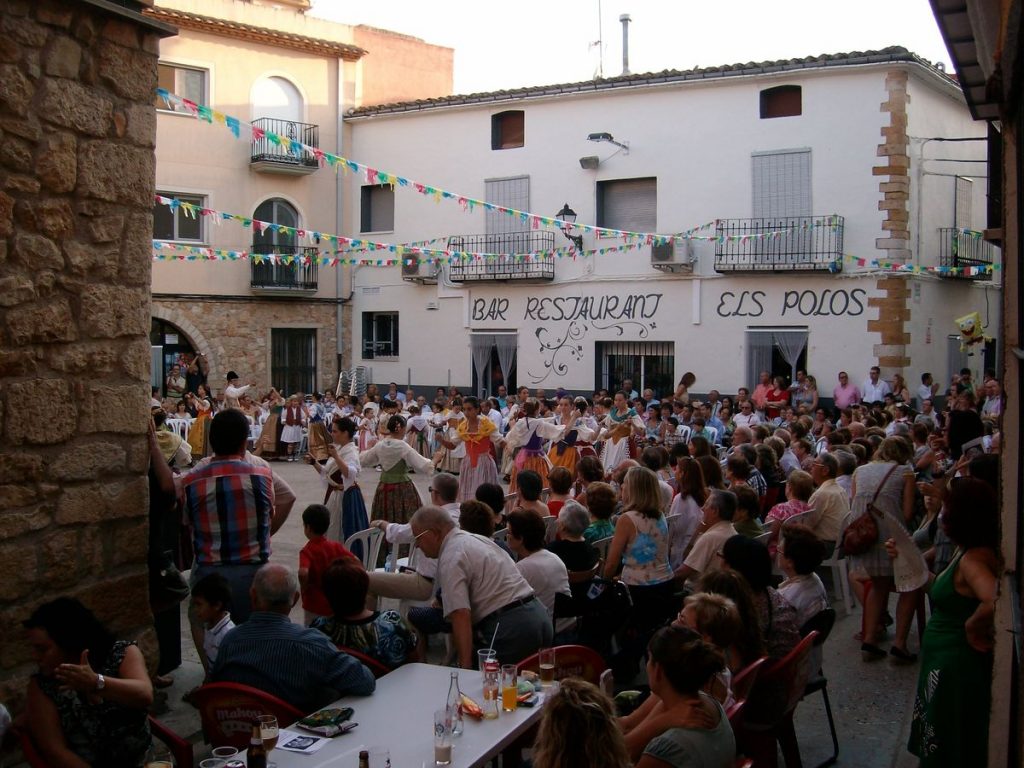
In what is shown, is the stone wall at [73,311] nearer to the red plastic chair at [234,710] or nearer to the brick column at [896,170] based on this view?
the red plastic chair at [234,710]

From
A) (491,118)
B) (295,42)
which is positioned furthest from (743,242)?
(295,42)

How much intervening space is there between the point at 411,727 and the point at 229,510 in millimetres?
1781

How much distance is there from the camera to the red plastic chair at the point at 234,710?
11.8ft

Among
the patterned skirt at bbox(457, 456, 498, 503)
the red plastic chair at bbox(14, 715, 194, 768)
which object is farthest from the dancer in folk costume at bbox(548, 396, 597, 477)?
the red plastic chair at bbox(14, 715, 194, 768)

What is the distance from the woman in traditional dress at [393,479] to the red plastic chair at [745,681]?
4466mm

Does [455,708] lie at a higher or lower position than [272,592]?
lower

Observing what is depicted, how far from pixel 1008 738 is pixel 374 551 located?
428 centimetres

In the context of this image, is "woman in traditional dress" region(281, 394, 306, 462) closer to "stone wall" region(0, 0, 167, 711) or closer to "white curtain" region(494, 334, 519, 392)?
"white curtain" region(494, 334, 519, 392)

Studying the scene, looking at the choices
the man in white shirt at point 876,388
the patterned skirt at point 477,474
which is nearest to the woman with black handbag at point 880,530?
the patterned skirt at point 477,474

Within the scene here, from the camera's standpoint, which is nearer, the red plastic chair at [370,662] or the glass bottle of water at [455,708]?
the glass bottle of water at [455,708]

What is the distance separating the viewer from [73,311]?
428 cm

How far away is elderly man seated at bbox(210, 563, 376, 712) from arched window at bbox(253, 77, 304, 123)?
20.4 m

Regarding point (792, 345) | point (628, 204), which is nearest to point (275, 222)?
point (628, 204)

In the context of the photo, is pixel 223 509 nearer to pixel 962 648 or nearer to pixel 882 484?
pixel 962 648
